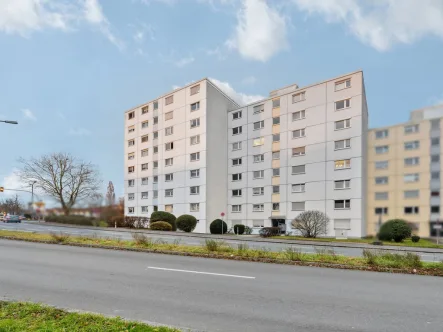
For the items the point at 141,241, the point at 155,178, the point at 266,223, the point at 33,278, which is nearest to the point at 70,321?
the point at 33,278

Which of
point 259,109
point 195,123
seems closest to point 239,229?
point 195,123

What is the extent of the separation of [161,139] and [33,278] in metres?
41.6

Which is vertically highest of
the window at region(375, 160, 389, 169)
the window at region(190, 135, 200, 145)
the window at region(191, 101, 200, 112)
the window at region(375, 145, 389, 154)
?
the window at region(191, 101, 200, 112)

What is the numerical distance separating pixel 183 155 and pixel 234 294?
129ft

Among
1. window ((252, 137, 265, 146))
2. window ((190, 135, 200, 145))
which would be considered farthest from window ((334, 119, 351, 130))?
window ((190, 135, 200, 145))

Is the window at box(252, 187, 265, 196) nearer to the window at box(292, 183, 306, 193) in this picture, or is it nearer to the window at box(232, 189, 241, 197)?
the window at box(232, 189, 241, 197)

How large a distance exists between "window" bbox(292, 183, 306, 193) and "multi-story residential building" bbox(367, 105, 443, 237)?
16.4 m

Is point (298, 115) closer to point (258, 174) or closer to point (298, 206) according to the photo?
point (258, 174)

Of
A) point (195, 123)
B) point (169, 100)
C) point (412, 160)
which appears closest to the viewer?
point (412, 160)

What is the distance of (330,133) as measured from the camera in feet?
121

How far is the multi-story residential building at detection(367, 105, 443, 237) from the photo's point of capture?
60.1 ft

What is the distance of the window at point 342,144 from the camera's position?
116 ft

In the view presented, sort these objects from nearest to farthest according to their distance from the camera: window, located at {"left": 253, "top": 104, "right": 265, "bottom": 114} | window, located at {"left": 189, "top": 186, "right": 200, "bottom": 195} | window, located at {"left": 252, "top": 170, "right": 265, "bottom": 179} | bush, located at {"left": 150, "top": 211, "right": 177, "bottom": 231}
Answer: bush, located at {"left": 150, "top": 211, "right": 177, "bottom": 231} < window, located at {"left": 252, "top": 170, "right": 265, "bottom": 179} < window, located at {"left": 189, "top": 186, "right": 200, "bottom": 195} < window, located at {"left": 253, "top": 104, "right": 265, "bottom": 114}

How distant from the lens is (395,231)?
20.5 m
